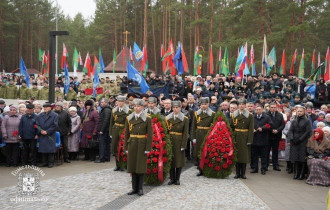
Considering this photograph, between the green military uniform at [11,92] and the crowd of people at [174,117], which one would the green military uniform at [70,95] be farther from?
the crowd of people at [174,117]

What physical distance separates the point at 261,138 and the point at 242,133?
1156 millimetres

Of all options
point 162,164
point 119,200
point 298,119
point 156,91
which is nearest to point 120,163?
point 162,164

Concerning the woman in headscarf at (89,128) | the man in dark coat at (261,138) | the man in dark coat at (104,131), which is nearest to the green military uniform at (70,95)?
the woman in headscarf at (89,128)

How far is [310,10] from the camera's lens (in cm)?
3797

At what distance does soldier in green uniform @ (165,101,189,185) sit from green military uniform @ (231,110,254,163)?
1680mm

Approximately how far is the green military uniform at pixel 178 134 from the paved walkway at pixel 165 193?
0.67 metres

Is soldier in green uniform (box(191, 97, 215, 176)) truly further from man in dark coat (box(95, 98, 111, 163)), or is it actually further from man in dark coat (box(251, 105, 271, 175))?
man in dark coat (box(95, 98, 111, 163))

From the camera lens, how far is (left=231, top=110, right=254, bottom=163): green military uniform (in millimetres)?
10023

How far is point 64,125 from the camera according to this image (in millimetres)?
12000

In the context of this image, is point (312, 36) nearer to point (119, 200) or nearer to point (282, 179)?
point (282, 179)

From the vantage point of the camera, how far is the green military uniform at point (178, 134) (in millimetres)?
9086

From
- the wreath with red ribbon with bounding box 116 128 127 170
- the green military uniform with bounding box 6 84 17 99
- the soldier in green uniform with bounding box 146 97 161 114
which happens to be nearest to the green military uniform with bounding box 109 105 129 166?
the wreath with red ribbon with bounding box 116 128 127 170

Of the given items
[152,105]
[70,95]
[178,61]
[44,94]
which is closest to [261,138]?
[152,105]

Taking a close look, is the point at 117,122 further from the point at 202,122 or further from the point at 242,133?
the point at 242,133
